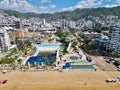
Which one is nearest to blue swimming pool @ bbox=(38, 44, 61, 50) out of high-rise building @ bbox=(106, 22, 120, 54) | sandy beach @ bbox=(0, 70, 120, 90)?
high-rise building @ bbox=(106, 22, 120, 54)

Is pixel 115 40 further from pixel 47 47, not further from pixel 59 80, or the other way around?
pixel 47 47

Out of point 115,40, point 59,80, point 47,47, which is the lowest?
point 59,80

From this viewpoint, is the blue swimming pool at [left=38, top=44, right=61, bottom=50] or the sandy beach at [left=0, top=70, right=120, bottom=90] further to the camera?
the blue swimming pool at [left=38, top=44, right=61, bottom=50]

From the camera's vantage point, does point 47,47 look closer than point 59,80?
No

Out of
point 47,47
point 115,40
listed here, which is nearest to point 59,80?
point 115,40

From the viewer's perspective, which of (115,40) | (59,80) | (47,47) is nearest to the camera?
(59,80)

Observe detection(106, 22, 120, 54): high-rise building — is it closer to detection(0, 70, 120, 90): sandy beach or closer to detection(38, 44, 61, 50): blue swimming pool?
detection(0, 70, 120, 90): sandy beach

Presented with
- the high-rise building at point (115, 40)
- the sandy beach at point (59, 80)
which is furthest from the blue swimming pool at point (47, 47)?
the sandy beach at point (59, 80)

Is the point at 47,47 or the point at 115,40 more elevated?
the point at 115,40

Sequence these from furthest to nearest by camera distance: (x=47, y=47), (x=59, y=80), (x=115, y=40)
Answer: (x=47, y=47) → (x=115, y=40) → (x=59, y=80)

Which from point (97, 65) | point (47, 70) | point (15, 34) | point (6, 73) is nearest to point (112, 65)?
point (97, 65)
